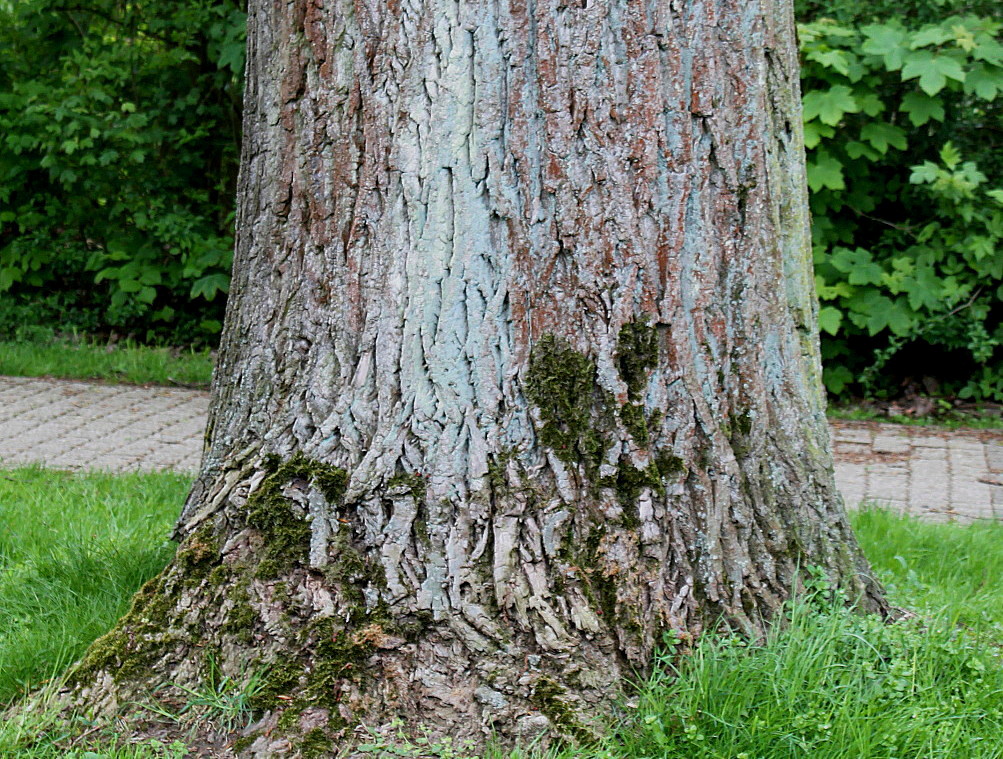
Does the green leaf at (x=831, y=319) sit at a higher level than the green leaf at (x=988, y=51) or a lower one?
lower

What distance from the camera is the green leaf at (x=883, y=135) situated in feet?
22.3

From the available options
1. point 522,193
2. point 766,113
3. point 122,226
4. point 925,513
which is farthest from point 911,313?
point 122,226

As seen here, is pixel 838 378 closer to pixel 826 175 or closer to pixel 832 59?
pixel 826 175

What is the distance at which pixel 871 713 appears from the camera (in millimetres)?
2412

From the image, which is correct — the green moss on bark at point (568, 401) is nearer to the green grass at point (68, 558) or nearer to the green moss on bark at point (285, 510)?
the green moss on bark at point (285, 510)

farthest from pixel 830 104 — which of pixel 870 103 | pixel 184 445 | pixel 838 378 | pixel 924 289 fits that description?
pixel 184 445

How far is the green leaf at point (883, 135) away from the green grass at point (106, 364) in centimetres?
457

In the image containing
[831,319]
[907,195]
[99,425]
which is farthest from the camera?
[907,195]

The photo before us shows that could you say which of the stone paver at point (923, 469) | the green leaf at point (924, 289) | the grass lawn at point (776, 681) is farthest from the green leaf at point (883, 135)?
the grass lawn at point (776, 681)

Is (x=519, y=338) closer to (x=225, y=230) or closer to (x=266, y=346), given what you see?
(x=266, y=346)

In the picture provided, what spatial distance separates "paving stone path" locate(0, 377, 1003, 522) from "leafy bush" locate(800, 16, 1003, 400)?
66 cm

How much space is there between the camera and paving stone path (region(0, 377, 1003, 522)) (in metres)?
5.41

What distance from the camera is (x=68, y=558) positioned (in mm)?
3531

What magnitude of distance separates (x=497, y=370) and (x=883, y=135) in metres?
5.18
